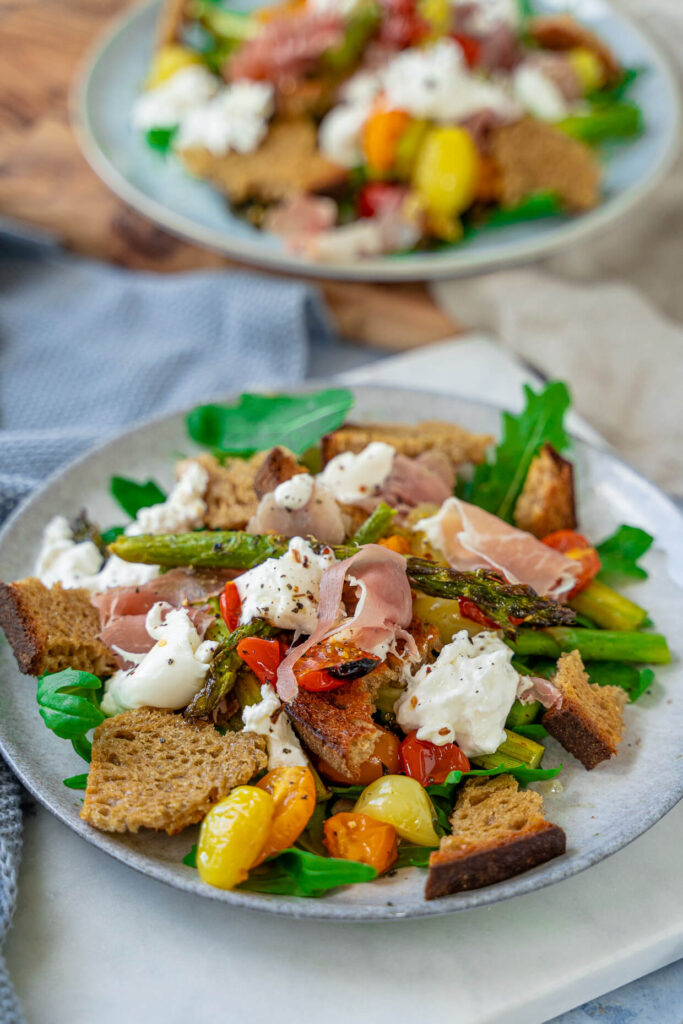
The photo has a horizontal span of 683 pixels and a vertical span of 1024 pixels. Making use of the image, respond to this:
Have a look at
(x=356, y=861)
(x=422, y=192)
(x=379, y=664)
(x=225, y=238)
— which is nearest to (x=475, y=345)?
(x=422, y=192)

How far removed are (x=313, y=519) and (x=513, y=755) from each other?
98 cm

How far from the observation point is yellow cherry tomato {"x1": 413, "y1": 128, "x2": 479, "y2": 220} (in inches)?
230

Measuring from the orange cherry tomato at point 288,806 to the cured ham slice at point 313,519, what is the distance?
82 cm

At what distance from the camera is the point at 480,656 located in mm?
3158

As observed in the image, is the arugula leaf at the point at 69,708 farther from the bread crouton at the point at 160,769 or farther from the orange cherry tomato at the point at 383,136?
the orange cherry tomato at the point at 383,136

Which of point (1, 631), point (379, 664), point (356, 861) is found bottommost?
point (1, 631)

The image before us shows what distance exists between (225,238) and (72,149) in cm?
183

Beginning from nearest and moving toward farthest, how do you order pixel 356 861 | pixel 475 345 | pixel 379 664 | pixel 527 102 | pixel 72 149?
pixel 356 861 → pixel 379 664 → pixel 475 345 → pixel 527 102 → pixel 72 149

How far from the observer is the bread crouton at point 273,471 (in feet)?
11.8

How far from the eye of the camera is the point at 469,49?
6473mm

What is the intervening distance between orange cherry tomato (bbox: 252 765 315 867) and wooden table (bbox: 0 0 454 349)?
358 cm

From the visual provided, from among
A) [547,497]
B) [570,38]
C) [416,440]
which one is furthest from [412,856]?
[570,38]

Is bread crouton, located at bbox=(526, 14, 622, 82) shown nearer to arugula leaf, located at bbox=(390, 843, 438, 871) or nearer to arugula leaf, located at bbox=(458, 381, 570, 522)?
arugula leaf, located at bbox=(458, 381, 570, 522)

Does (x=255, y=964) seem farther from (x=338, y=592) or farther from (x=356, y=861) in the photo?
(x=338, y=592)
